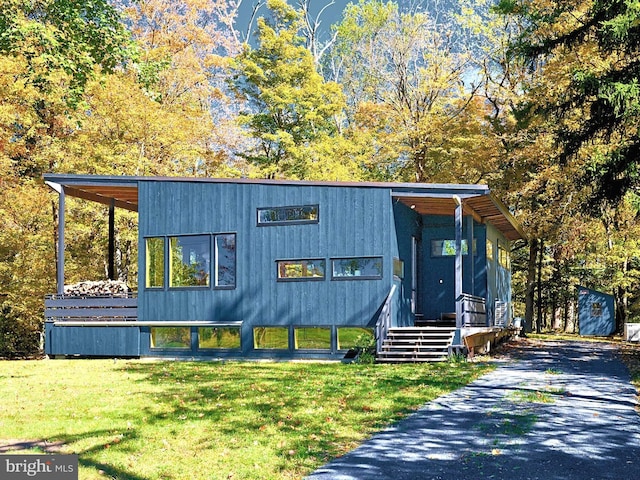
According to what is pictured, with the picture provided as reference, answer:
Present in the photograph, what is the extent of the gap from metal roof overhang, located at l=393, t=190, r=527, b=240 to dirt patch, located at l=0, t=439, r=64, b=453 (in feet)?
36.8

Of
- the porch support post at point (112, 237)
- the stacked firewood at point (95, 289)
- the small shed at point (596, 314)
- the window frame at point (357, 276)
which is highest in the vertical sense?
the porch support post at point (112, 237)

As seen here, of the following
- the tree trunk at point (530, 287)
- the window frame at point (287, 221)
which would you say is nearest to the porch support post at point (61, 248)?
the window frame at point (287, 221)

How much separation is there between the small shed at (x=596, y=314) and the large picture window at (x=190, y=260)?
59.5 ft

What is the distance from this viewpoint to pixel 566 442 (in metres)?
7.84

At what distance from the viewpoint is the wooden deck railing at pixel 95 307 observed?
19.5 m

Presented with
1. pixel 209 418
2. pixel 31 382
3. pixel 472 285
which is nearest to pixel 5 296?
pixel 31 382

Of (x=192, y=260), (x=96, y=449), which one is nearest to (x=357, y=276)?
(x=192, y=260)

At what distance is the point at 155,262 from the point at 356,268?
5.71 m

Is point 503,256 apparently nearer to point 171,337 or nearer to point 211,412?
point 171,337

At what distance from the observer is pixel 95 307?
19.5 meters

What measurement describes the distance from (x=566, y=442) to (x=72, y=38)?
11080 mm

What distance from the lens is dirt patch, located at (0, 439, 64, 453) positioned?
7.64 metres

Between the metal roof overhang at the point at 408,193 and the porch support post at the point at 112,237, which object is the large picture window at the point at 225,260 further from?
the porch support post at the point at 112,237

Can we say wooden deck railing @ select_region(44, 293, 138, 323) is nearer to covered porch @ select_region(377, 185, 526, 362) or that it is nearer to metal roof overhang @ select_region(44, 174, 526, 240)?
metal roof overhang @ select_region(44, 174, 526, 240)
